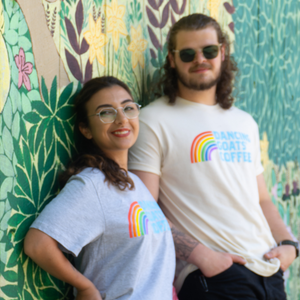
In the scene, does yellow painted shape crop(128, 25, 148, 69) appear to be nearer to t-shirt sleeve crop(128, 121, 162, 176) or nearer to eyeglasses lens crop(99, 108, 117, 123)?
t-shirt sleeve crop(128, 121, 162, 176)

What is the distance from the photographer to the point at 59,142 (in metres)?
1.93

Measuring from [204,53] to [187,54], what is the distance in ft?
0.34

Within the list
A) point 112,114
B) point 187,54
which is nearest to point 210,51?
point 187,54

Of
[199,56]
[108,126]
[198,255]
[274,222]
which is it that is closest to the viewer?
[108,126]

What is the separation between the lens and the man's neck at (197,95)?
2527mm

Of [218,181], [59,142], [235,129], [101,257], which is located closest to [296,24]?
[235,129]

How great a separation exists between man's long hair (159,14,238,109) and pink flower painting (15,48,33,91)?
0.98 metres

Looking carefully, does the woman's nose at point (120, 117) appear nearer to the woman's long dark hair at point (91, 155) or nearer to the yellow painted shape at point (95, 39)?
the woman's long dark hair at point (91, 155)

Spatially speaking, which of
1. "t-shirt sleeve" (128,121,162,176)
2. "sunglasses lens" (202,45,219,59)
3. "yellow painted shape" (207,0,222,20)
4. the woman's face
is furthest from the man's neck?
"yellow painted shape" (207,0,222,20)

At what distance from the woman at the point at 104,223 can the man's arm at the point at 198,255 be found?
202 mm

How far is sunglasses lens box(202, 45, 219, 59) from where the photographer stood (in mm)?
2418

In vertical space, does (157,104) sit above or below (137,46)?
below

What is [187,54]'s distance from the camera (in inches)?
95.3

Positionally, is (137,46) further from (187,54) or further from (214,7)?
(214,7)
